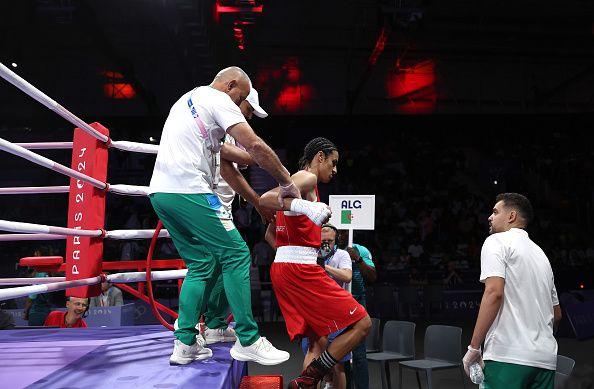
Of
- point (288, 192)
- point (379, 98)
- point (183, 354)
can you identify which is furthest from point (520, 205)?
point (379, 98)

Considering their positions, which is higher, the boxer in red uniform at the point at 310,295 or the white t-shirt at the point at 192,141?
the white t-shirt at the point at 192,141

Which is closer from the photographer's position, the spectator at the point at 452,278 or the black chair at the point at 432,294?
the black chair at the point at 432,294

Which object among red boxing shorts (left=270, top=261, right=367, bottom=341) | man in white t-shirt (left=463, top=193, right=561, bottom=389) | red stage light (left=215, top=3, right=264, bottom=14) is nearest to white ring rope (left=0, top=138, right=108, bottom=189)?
red boxing shorts (left=270, top=261, right=367, bottom=341)

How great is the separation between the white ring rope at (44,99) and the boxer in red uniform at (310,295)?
3.28ft

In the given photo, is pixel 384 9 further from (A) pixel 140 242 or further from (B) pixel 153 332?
(B) pixel 153 332

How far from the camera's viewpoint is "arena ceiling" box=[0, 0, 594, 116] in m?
13.3

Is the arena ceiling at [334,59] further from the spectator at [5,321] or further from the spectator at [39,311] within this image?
the spectator at [5,321]

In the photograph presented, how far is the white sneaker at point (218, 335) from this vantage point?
117 inches

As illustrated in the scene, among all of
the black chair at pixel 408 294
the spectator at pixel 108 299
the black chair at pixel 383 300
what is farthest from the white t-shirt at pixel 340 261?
the black chair at pixel 408 294

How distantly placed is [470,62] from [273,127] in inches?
193

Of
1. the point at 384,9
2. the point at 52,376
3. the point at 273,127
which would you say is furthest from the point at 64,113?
the point at 273,127

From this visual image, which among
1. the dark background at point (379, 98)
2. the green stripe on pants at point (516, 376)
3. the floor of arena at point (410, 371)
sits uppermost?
the dark background at point (379, 98)

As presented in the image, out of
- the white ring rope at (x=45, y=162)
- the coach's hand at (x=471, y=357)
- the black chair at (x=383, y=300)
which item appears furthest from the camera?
the black chair at (x=383, y=300)

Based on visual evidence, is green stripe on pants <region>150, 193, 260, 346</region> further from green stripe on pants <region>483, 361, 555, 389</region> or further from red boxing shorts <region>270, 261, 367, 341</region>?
green stripe on pants <region>483, 361, 555, 389</region>
